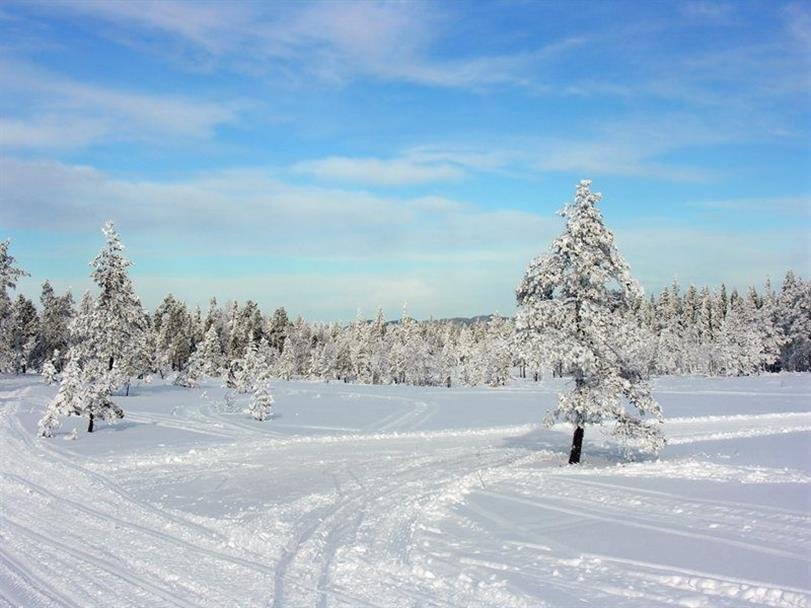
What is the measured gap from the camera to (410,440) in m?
33.7

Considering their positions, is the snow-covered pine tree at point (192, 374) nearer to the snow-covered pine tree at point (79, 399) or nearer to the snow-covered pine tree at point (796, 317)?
the snow-covered pine tree at point (79, 399)

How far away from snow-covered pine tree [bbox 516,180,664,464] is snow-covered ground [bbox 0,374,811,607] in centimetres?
211

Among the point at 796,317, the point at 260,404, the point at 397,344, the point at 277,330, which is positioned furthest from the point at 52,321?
the point at 796,317

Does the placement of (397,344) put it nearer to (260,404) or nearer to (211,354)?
(211,354)

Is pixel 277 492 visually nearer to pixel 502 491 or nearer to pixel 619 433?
pixel 502 491

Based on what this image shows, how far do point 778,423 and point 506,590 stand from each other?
39.4 meters

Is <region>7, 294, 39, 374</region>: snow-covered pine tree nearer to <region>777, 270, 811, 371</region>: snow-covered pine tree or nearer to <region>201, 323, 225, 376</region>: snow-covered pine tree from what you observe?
<region>201, 323, 225, 376</region>: snow-covered pine tree

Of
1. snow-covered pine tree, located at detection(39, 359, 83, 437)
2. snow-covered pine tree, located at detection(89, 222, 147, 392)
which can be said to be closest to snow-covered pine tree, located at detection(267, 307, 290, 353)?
snow-covered pine tree, located at detection(89, 222, 147, 392)

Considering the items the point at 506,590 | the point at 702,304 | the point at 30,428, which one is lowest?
the point at 30,428

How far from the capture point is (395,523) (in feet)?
46.4

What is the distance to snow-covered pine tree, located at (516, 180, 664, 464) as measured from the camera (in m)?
21.8

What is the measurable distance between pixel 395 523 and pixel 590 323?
11108mm

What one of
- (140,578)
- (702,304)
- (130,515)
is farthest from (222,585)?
(702,304)

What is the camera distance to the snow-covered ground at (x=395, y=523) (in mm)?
9523
